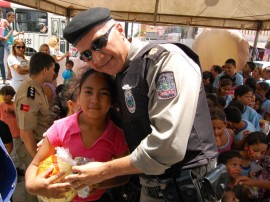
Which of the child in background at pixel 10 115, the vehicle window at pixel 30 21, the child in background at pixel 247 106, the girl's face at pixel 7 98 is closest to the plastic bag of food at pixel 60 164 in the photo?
the child in background at pixel 10 115

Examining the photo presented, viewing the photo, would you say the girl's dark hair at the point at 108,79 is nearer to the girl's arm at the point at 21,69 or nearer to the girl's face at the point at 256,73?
the girl's arm at the point at 21,69

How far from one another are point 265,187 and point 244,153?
14.0 inches

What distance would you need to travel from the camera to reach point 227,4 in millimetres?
5590

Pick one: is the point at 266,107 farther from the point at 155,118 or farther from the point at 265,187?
the point at 155,118

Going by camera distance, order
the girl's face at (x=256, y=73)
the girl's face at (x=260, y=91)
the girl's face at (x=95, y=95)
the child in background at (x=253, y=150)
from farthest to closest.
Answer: the girl's face at (x=256, y=73), the girl's face at (x=260, y=91), the child in background at (x=253, y=150), the girl's face at (x=95, y=95)

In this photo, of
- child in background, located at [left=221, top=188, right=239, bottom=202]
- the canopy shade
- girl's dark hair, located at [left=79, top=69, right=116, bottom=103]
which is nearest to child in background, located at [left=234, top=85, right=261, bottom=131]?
child in background, located at [left=221, top=188, right=239, bottom=202]

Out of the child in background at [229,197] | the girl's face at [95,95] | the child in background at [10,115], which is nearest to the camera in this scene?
the girl's face at [95,95]

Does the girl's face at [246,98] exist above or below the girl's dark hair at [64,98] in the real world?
below

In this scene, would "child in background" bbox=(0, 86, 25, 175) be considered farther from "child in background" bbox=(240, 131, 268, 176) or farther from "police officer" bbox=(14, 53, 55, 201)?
"child in background" bbox=(240, 131, 268, 176)

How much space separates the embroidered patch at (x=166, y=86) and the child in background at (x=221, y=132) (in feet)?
5.17

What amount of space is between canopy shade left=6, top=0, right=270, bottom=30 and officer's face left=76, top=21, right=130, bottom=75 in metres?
3.99

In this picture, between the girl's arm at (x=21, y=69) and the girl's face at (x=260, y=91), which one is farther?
the girl's arm at (x=21, y=69)

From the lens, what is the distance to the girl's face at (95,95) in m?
1.47

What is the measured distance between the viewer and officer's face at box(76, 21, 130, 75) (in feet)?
4.09
